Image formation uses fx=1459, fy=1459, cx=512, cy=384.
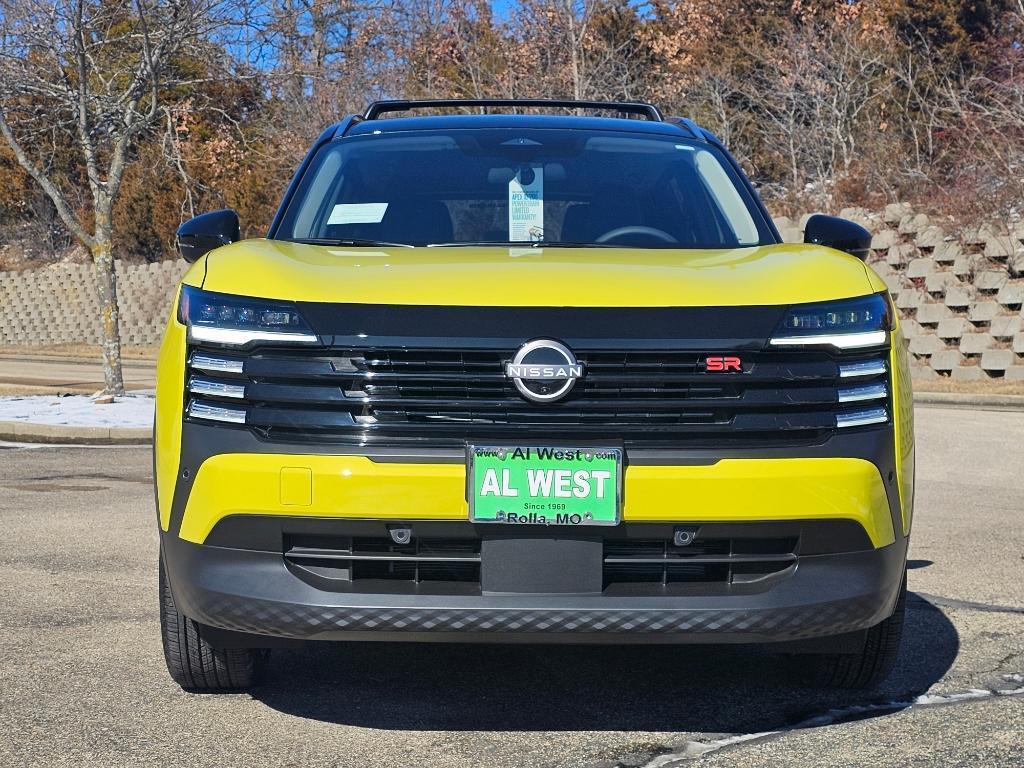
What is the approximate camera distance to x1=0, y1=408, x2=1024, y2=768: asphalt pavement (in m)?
3.70

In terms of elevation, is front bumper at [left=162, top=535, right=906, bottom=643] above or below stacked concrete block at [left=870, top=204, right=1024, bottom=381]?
above

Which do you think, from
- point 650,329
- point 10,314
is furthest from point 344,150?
point 10,314

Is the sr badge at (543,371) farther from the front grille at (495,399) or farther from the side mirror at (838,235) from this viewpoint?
the side mirror at (838,235)

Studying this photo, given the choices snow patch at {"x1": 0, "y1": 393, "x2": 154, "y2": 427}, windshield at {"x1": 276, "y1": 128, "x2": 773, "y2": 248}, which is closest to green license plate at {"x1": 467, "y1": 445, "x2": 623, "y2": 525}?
windshield at {"x1": 276, "y1": 128, "x2": 773, "y2": 248}

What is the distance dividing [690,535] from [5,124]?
14535mm

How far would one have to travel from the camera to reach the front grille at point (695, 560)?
3.52 meters

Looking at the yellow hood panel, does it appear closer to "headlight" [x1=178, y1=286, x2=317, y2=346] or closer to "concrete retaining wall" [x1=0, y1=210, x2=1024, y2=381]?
"headlight" [x1=178, y1=286, x2=317, y2=346]

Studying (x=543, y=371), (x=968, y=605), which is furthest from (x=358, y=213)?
(x=968, y=605)

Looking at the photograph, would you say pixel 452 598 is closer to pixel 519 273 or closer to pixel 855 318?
pixel 519 273

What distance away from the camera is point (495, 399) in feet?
11.4

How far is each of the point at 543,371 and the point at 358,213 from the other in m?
1.64

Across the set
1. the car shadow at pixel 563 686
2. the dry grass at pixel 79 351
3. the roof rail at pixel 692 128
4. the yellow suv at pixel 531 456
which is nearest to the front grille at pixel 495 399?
the yellow suv at pixel 531 456

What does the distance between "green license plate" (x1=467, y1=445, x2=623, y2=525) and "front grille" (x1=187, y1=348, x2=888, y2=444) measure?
0.06m

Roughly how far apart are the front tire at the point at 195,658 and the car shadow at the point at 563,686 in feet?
0.33
